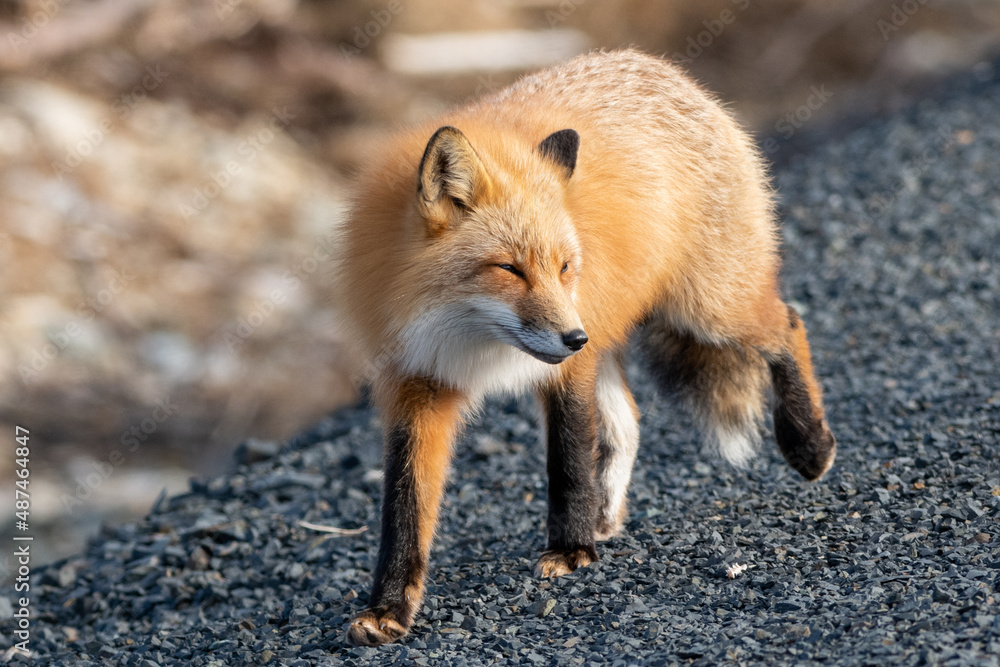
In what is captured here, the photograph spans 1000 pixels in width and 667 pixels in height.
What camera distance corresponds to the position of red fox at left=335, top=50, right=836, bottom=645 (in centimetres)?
353

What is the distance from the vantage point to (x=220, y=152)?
11.6 metres

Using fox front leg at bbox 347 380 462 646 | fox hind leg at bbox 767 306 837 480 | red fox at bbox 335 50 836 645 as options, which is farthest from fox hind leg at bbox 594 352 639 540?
fox front leg at bbox 347 380 462 646

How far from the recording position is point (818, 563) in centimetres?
382

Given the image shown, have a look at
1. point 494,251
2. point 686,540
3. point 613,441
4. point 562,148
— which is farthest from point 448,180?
point 686,540

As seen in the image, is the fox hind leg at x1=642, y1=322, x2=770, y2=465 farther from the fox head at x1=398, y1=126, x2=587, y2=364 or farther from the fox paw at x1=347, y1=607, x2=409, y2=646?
the fox paw at x1=347, y1=607, x2=409, y2=646

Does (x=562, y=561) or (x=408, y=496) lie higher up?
(x=408, y=496)

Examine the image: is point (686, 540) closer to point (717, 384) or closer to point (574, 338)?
Result: point (717, 384)

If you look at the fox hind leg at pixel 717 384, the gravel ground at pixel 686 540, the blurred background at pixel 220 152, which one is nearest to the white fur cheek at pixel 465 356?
the gravel ground at pixel 686 540

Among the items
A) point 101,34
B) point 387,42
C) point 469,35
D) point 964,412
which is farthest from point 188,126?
point 964,412

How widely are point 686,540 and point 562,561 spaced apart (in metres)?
0.64

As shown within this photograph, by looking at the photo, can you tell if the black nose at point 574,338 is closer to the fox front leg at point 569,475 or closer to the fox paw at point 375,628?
the fox front leg at point 569,475

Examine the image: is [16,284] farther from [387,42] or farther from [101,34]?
[387,42]

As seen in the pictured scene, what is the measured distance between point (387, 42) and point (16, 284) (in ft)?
20.0

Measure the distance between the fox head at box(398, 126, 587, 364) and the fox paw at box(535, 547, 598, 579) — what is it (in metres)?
1.01
